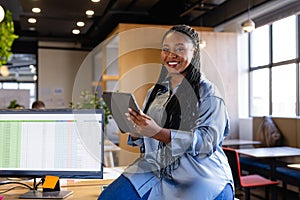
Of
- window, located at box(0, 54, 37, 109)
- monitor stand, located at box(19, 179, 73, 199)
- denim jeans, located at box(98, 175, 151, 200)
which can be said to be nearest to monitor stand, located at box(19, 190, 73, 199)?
monitor stand, located at box(19, 179, 73, 199)

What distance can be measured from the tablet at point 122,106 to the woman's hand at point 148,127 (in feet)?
0.06

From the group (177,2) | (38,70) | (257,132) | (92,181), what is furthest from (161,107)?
(38,70)

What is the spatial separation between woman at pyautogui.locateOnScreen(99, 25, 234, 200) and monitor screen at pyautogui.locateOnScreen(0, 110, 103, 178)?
35cm

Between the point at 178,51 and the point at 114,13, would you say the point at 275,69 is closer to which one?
the point at 114,13

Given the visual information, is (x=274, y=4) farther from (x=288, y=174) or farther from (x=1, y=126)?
(x=1, y=126)

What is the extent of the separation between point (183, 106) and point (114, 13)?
6.20 metres

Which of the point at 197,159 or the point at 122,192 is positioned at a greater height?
the point at 197,159

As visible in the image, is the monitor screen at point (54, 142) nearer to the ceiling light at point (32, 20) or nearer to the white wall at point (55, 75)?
the ceiling light at point (32, 20)

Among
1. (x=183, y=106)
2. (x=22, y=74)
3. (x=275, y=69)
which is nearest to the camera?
(x=183, y=106)

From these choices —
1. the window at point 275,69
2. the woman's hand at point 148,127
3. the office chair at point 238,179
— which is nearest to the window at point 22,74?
the window at point 275,69

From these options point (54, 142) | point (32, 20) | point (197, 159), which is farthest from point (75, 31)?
point (197, 159)

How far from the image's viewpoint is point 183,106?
1.18m

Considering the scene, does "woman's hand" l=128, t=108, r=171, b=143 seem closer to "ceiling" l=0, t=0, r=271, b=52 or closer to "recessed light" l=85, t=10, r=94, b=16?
"ceiling" l=0, t=0, r=271, b=52

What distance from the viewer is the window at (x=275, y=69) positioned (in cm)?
558
